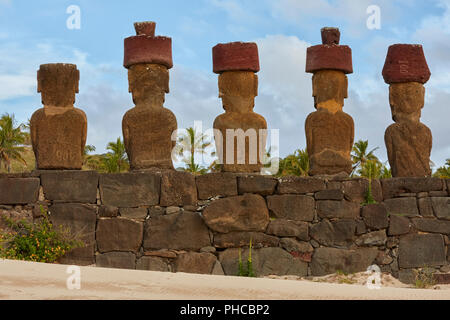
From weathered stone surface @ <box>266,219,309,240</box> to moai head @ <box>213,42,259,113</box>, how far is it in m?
1.58

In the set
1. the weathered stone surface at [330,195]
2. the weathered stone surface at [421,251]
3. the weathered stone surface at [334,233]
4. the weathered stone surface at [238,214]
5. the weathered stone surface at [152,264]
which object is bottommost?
the weathered stone surface at [152,264]

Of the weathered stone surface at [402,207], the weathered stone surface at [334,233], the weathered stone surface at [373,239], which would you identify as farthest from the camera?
the weathered stone surface at [402,207]

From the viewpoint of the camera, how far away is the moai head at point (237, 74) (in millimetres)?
9367

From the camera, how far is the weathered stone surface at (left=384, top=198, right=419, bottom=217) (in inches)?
372

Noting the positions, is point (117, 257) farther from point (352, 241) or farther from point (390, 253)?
point (390, 253)

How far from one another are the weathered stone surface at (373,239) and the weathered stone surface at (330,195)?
0.63 m

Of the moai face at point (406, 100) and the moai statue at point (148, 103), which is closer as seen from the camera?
the moai statue at point (148, 103)

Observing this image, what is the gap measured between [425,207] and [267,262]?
95.0 inches

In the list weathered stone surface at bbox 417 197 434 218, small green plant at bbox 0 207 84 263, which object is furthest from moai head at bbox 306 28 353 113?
small green plant at bbox 0 207 84 263

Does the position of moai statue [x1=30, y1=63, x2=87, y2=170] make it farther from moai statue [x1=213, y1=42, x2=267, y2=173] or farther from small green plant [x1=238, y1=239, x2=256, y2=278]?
small green plant [x1=238, y1=239, x2=256, y2=278]

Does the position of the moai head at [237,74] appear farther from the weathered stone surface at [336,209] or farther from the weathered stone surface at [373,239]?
the weathered stone surface at [373,239]

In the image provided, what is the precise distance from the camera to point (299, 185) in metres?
9.03

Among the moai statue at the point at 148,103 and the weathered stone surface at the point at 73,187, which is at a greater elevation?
the moai statue at the point at 148,103

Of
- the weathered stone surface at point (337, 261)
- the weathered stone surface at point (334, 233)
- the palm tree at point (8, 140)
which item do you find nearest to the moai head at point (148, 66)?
the weathered stone surface at point (334, 233)
